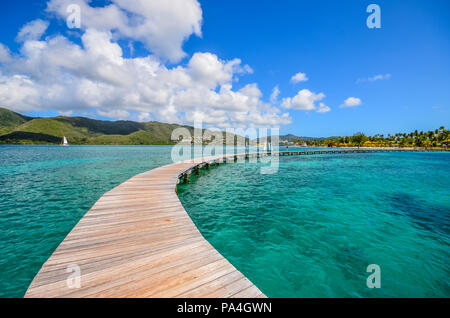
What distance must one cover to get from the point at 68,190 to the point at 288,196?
15974 mm

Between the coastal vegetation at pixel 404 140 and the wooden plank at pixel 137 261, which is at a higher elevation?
the coastal vegetation at pixel 404 140

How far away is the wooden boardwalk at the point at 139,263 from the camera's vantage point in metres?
3.00

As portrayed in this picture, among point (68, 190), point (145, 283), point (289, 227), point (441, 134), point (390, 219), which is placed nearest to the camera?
point (145, 283)

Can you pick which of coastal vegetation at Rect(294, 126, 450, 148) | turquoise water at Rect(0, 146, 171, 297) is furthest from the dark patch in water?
coastal vegetation at Rect(294, 126, 450, 148)

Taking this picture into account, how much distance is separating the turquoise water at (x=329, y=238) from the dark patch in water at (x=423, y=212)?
5 cm

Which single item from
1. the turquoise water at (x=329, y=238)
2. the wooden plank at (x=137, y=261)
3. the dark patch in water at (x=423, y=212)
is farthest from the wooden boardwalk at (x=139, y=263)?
the dark patch in water at (x=423, y=212)

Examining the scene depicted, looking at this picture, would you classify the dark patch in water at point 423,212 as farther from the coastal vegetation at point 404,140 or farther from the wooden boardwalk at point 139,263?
the coastal vegetation at point 404,140

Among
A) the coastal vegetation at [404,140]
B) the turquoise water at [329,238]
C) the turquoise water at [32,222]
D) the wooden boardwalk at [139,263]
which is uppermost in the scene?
the coastal vegetation at [404,140]

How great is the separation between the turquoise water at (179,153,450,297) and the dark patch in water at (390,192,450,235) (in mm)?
47

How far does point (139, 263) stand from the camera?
377cm

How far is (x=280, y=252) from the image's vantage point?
20.2 feet

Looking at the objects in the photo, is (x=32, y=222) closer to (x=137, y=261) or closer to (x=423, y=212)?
(x=137, y=261)
